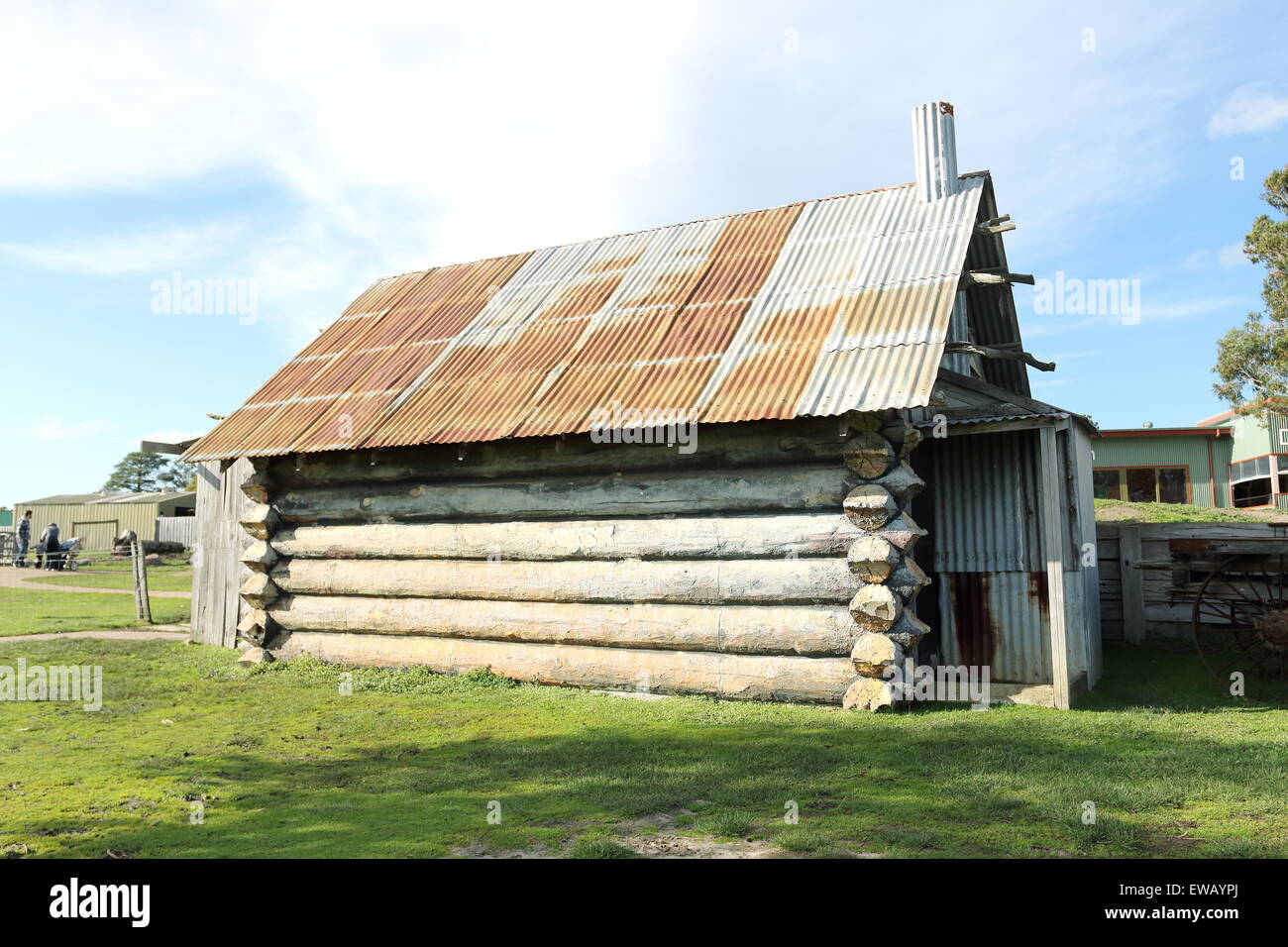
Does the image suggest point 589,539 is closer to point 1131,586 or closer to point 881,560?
point 881,560

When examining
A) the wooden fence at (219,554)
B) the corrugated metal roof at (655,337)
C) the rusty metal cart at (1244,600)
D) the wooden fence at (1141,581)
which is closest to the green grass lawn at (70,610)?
the wooden fence at (219,554)

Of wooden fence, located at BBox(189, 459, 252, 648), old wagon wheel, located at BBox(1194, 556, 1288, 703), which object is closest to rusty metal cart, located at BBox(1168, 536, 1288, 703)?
old wagon wheel, located at BBox(1194, 556, 1288, 703)

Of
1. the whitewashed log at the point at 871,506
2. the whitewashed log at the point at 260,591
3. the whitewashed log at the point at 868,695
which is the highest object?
the whitewashed log at the point at 871,506

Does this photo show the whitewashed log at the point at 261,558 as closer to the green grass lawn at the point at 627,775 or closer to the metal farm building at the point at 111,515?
the green grass lawn at the point at 627,775

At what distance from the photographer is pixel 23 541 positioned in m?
33.9

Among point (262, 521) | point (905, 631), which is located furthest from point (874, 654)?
point (262, 521)

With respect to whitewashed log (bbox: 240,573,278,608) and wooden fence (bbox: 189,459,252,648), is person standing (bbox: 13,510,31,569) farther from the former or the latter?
whitewashed log (bbox: 240,573,278,608)

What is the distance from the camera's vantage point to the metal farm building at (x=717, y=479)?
376 inches

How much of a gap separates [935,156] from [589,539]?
22.8ft

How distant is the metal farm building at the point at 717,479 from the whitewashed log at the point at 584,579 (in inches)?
1.2

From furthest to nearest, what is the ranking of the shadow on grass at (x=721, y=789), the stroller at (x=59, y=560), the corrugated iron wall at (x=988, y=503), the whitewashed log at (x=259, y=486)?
1. the stroller at (x=59, y=560)
2. the whitewashed log at (x=259, y=486)
3. the corrugated iron wall at (x=988, y=503)
4. the shadow on grass at (x=721, y=789)

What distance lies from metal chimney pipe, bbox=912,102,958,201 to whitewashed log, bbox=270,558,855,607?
5779 millimetres

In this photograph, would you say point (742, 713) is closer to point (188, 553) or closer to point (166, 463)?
point (188, 553)
